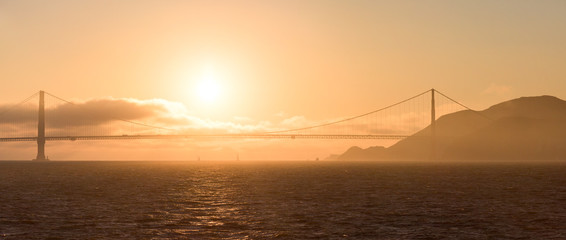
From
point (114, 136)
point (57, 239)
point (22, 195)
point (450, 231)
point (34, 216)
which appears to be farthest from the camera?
point (114, 136)

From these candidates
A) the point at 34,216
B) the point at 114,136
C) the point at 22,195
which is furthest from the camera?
the point at 114,136

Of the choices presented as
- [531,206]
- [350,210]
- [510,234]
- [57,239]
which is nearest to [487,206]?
[531,206]


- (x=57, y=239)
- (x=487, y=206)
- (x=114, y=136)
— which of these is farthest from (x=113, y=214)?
(x=114, y=136)

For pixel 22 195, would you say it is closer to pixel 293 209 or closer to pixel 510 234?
pixel 293 209

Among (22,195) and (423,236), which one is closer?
(423,236)

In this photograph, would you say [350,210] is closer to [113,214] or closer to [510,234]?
[510,234]

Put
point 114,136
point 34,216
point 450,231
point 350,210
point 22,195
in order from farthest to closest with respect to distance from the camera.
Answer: point 114,136 < point 22,195 < point 350,210 < point 34,216 < point 450,231

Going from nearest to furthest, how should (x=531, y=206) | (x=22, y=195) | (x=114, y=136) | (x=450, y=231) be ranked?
1. (x=450, y=231)
2. (x=531, y=206)
3. (x=22, y=195)
4. (x=114, y=136)

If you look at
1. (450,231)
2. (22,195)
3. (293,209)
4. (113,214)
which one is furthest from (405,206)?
(22,195)

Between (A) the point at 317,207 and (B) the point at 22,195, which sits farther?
(B) the point at 22,195
